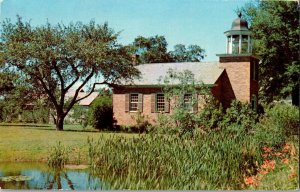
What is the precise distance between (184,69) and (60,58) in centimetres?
303

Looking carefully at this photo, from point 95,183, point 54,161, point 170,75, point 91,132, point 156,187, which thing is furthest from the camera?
point 170,75

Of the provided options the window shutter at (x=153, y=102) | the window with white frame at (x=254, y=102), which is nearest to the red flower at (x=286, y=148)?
the window with white frame at (x=254, y=102)

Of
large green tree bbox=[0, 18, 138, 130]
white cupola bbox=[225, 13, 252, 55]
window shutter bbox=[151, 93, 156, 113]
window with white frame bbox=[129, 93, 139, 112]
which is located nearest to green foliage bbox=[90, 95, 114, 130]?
large green tree bbox=[0, 18, 138, 130]

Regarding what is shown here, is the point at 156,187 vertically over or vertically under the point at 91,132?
under

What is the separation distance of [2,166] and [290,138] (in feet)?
17.3

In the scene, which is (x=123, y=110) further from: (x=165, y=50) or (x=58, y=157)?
(x=58, y=157)

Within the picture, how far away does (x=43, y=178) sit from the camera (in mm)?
8461

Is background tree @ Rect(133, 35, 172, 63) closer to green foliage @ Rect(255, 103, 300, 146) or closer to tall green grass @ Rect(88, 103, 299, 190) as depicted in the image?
tall green grass @ Rect(88, 103, 299, 190)

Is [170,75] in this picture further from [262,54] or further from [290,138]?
[290,138]

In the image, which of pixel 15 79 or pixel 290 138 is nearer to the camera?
pixel 290 138

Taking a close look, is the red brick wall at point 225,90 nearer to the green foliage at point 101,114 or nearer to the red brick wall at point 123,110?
the red brick wall at point 123,110

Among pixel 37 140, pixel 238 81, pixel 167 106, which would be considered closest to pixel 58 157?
pixel 37 140

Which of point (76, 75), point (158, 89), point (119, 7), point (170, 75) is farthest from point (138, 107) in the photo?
point (119, 7)

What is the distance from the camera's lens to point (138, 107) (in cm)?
1275
